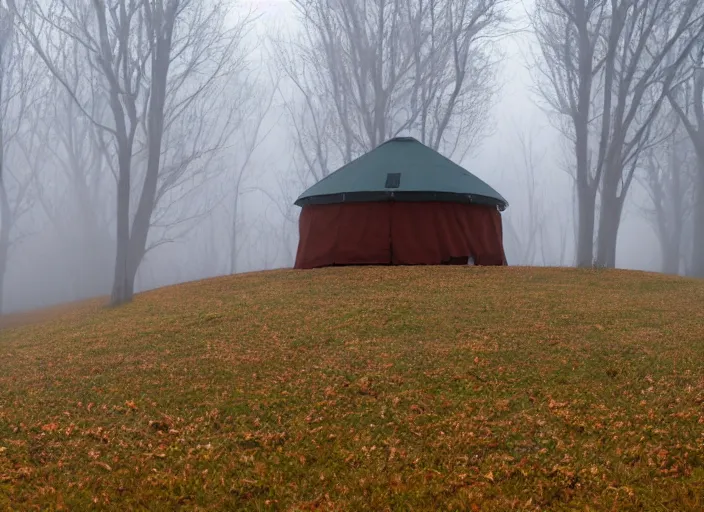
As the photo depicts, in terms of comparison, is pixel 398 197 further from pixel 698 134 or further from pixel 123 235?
pixel 698 134

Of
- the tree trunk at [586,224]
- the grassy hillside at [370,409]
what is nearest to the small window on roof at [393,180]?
the grassy hillside at [370,409]

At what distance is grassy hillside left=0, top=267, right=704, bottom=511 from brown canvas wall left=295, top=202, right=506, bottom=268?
328 centimetres

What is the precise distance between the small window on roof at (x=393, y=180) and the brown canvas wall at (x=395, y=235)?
35 centimetres

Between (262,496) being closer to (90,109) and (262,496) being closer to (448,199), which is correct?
(448,199)

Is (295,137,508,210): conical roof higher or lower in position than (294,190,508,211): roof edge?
higher

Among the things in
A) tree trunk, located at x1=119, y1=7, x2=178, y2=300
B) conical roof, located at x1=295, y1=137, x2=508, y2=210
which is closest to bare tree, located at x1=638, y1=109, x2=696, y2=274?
conical roof, located at x1=295, y1=137, x2=508, y2=210

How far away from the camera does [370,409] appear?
3680mm

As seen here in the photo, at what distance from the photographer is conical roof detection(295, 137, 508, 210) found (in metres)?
10.2

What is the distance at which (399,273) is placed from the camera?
28.2 ft

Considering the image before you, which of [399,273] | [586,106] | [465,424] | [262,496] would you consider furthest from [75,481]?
[586,106]

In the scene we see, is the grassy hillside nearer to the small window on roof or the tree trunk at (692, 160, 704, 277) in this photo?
the small window on roof

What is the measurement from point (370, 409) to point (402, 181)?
720 centimetres

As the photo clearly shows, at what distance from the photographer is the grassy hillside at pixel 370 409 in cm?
272

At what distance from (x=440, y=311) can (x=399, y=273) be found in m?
2.28
